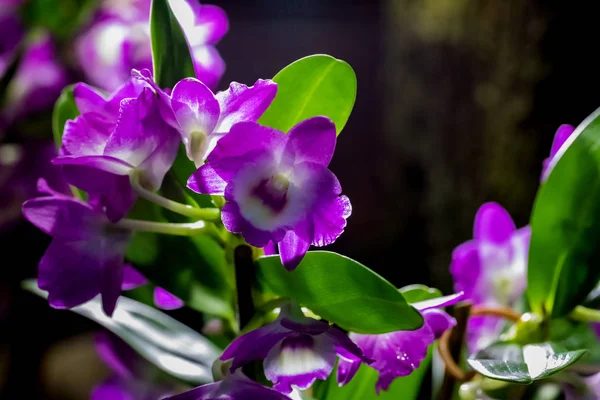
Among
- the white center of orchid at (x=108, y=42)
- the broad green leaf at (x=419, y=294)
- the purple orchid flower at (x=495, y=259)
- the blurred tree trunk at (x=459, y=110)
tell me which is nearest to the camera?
the broad green leaf at (x=419, y=294)

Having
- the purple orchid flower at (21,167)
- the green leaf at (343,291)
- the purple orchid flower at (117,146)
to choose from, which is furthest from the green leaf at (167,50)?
the purple orchid flower at (21,167)

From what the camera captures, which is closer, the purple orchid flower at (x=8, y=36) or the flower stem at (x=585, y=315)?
the flower stem at (x=585, y=315)

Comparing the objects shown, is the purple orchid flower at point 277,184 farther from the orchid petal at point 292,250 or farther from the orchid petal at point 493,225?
the orchid petal at point 493,225

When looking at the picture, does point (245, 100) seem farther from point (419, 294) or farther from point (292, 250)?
point (419, 294)

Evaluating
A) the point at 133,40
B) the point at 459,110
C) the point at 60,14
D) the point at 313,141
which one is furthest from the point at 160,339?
the point at 459,110

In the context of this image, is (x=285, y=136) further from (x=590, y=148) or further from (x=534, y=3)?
(x=534, y=3)

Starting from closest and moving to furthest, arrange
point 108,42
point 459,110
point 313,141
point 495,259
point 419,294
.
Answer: point 313,141 → point 419,294 → point 495,259 → point 108,42 → point 459,110
